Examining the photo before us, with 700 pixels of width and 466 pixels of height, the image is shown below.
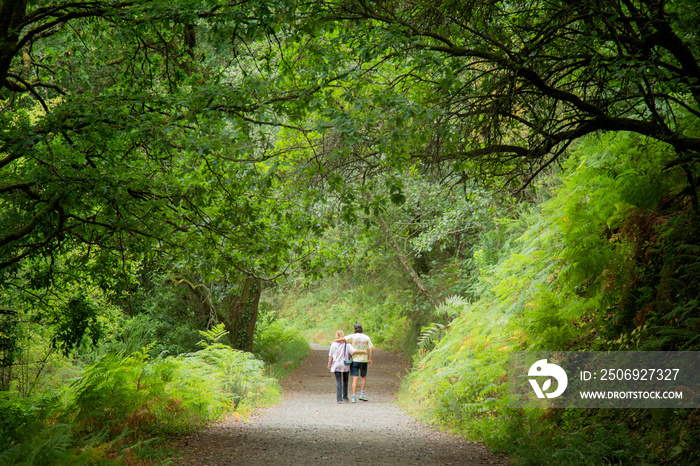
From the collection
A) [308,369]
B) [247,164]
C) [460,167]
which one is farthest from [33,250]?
[308,369]

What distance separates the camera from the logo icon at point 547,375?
7637 millimetres

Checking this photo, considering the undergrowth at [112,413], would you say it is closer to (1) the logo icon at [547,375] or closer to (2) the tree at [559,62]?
(2) the tree at [559,62]

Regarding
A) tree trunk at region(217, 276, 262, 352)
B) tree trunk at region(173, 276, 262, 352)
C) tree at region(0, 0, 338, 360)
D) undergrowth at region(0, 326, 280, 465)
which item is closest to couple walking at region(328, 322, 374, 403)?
undergrowth at region(0, 326, 280, 465)

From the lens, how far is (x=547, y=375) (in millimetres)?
7930

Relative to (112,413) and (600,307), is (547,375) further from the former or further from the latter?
(112,413)

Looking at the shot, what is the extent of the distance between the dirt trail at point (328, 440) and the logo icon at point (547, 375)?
1.21m

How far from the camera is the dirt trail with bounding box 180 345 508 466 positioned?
724cm

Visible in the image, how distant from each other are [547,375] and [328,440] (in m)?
3.60

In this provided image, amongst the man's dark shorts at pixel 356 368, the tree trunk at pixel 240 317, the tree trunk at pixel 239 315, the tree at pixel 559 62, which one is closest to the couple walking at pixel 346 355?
the man's dark shorts at pixel 356 368

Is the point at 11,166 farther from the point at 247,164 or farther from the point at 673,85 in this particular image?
the point at 673,85

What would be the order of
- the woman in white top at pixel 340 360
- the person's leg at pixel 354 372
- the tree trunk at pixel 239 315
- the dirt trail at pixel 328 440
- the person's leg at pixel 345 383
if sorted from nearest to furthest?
1. the dirt trail at pixel 328 440
2. the woman in white top at pixel 340 360
3. the person's leg at pixel 354 372
4. the person's leg at pixel 345 383
5. the tree trunk at pixel 239 315

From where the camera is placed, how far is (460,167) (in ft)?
20.7

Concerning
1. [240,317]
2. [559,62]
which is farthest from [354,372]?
[559,62]

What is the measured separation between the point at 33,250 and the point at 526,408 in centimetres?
737
